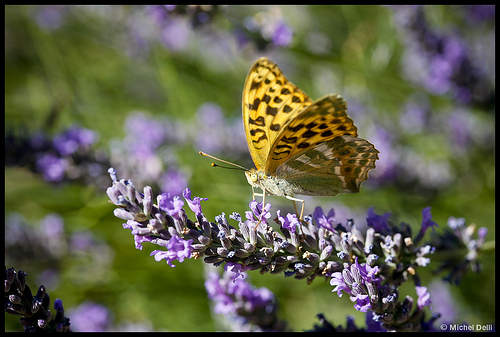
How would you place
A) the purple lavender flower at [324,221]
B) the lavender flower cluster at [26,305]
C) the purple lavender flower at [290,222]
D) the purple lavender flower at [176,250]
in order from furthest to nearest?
the purple lavender flower at [324,221] → the purple lavender flower at [290,222] → the lavender flower cluster at [26,305] → the purple lavender flower at [176,250]

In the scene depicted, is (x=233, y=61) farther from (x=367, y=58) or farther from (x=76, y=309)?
(x=76, y=309)

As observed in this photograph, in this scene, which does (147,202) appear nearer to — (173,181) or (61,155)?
(173,181)

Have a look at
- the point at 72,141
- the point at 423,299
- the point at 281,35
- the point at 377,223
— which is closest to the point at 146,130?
the point at 72,141

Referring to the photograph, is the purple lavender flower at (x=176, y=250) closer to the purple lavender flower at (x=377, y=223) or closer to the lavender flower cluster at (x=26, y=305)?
the lavender flower cluster at (x=26, y=305)

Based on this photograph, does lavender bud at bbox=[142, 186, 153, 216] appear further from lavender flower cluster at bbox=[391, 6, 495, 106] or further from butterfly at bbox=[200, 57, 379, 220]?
lavender flower cluster at bbox=[391, 6, 495, 106]

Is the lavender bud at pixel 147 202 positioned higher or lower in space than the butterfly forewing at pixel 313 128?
lower

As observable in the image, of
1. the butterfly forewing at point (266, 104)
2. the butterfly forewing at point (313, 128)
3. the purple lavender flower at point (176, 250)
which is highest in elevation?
the butterfly forewing at point (266, 104)

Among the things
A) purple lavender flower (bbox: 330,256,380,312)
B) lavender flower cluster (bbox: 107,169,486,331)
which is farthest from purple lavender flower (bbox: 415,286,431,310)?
purple lavender flower (bbox: 330,256,380,312)

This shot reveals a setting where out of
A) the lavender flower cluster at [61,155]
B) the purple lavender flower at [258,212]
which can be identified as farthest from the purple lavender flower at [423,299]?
the lavender flower cluster at [61,155]
